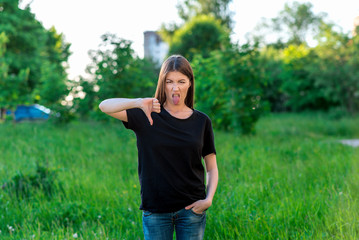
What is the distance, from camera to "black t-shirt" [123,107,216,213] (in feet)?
6.81

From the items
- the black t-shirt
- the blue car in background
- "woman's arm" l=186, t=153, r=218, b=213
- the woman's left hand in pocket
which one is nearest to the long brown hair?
the black t-shirt

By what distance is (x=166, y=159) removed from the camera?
2084 mm

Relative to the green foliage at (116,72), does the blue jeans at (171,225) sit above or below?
below

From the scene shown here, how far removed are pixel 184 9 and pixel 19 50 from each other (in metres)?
15.5

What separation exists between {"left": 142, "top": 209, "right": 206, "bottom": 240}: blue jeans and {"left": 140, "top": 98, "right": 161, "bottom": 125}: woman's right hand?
59cm

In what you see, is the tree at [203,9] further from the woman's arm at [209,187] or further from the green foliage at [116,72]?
the woman's arm at [209,187]

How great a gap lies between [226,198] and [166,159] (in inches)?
80.3

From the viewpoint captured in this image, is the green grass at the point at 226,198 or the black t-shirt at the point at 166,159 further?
the green grass at the point at 226,198

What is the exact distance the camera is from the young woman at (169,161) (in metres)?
2.07

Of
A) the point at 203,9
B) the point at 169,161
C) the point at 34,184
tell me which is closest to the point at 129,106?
the point at 169,161

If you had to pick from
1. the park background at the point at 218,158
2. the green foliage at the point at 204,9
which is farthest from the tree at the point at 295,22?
the park background at the point at 218,158

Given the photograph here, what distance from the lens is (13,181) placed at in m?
4.81

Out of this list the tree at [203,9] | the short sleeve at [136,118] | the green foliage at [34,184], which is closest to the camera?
the short sleeve at [136,118]

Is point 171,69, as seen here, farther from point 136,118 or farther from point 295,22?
point 295,22
